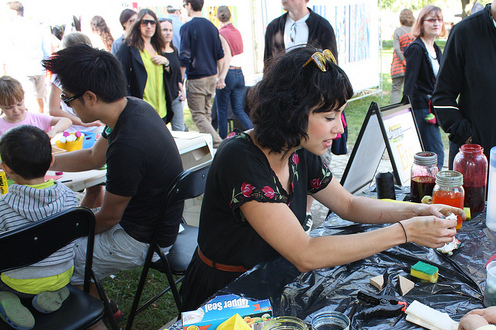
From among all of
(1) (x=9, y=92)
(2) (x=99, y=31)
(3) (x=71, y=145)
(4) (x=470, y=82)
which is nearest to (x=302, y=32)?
(4) (x=470, y=82)

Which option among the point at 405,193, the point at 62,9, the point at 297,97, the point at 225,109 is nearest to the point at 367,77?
the point at 225,109

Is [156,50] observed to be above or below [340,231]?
above

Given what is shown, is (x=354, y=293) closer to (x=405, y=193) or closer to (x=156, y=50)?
(x=405, y=193)

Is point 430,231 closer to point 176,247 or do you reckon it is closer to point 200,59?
point 176,247

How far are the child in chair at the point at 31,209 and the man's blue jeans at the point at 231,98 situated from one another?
3951mm

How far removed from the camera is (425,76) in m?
3.67

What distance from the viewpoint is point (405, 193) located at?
198 centimetres

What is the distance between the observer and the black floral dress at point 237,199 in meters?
1.34

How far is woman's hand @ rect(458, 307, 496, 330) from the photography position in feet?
3.04

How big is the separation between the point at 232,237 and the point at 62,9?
7235mm

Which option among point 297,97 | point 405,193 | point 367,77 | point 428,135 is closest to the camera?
point 297,97

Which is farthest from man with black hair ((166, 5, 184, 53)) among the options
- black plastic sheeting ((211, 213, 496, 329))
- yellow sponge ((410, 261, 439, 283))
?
yellow sponge ((410, 261, 439, 283))

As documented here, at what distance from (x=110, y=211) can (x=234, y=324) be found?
117 centimetres

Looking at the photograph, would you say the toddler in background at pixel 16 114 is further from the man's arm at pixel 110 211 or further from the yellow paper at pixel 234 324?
the yellow paper at pixel 234 324
